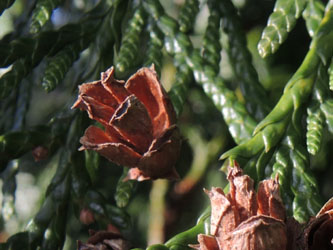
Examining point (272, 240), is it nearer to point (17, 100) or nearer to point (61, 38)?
point (61, 38)

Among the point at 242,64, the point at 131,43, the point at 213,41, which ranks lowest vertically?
the point at 242,64

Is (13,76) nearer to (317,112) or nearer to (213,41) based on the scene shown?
(213,41)

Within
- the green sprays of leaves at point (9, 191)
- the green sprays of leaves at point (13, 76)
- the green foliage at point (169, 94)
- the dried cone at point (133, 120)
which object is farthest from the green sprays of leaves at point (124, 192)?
the green sprays of leaves at point (9, 191)

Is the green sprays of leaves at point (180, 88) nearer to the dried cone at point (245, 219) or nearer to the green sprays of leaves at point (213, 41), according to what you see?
the green sprays of leaves at point (213, 41)

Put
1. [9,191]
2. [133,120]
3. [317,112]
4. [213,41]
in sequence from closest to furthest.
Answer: [133,120] → [317,112] → [213,41] → [9,191]

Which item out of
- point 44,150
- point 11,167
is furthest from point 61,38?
point 11,167

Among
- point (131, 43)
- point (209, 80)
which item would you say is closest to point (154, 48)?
point (131, 43)

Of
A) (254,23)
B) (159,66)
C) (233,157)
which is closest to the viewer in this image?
(233,157)
